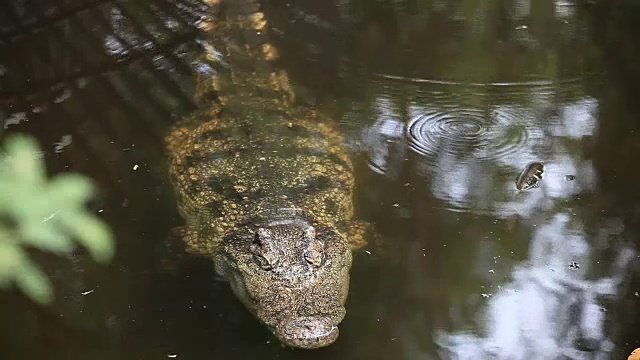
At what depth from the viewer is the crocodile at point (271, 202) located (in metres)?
2.83

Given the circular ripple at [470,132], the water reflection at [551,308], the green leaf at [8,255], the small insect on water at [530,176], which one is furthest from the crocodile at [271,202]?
the green leaf at [8,255]

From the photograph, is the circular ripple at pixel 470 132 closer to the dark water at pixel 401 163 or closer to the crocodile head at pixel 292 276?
the dark water at pixel 401 163

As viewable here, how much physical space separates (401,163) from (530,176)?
70cm

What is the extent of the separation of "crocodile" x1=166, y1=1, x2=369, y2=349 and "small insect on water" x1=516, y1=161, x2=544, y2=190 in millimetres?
889

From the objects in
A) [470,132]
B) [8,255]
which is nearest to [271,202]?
[470,132]

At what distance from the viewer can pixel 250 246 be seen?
10.1 ft

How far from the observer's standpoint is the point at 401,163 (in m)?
3.55

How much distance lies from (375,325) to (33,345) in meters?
1.44

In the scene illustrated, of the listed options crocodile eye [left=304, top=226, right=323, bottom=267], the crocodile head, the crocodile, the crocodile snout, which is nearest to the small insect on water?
the crocodile

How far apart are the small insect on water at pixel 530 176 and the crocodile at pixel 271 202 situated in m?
0.89

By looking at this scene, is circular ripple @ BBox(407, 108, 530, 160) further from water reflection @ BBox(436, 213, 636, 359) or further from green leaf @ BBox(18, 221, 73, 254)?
green leaf @ BBox(18, 221, 73, 254)

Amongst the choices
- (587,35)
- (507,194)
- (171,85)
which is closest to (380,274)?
(507,194)

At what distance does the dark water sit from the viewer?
2.72 meters

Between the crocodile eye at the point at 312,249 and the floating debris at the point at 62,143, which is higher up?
the floating debris at the point at 62,143
